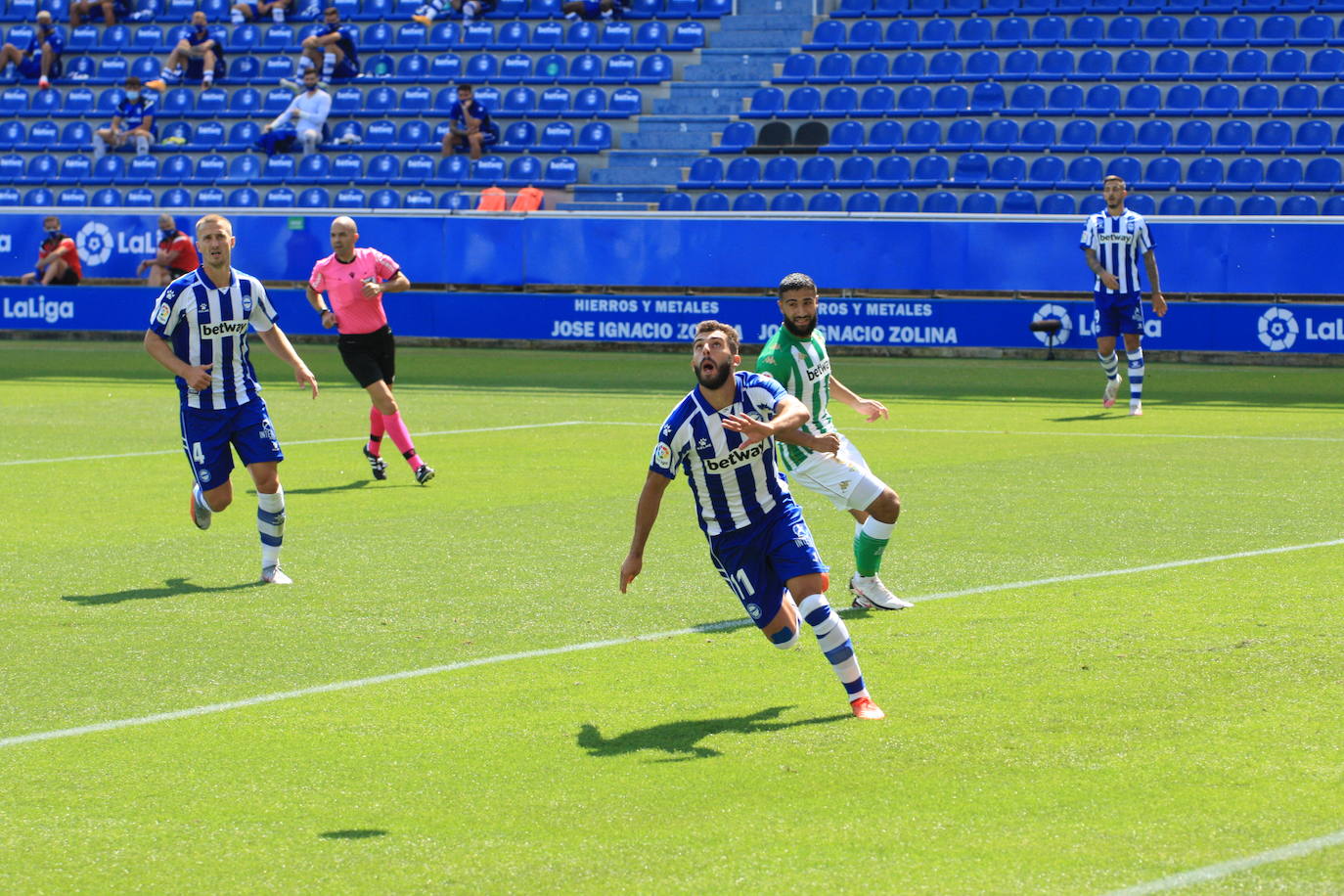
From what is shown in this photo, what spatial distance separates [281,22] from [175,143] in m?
3.98

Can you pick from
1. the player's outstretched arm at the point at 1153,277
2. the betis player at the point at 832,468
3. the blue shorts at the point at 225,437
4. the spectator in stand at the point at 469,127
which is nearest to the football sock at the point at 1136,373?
the player's outstretched arm at the point at 1153,277

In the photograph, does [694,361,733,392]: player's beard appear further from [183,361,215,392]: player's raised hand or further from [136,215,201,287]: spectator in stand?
[136,215,201,287]: spectator in stand

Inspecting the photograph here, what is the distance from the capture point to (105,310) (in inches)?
1228

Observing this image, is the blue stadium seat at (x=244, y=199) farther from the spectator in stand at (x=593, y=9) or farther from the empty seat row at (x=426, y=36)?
the spectator in stand at (x=593, y=9)

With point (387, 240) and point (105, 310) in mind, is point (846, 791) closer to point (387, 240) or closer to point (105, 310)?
point (387, 240)

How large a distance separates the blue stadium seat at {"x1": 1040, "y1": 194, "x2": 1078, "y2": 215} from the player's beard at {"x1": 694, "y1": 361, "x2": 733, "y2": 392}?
21.6 meters

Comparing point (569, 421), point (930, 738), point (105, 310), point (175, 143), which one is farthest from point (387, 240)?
point (930, 738)

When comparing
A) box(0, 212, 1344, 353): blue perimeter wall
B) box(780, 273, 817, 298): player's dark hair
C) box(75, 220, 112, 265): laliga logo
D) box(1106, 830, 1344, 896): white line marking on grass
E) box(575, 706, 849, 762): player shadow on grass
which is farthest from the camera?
box(75, 220, 112, 265): laliga logo

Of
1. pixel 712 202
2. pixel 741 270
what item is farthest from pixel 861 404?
pixel 712 202

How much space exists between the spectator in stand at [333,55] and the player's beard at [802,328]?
28.2 meters

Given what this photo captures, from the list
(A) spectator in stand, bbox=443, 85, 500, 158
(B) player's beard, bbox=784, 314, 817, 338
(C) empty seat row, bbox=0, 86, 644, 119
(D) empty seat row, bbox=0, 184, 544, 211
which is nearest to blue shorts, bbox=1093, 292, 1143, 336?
(B) player's beard, bbox=784, 314, 817, 338

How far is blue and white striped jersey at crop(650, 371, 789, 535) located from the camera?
7.27m

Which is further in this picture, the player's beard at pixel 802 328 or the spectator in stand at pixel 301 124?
the spectator in stand at pixel 301 124

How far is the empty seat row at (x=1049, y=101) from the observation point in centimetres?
2867
